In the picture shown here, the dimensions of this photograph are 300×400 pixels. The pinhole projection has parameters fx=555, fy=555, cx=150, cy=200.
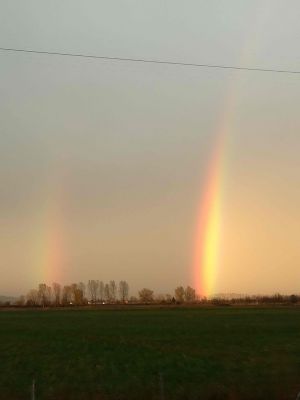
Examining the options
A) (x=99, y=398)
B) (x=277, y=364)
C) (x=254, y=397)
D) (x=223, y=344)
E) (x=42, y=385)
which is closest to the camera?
(x=254, y=397)

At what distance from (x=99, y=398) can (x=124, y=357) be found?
17.2 meters

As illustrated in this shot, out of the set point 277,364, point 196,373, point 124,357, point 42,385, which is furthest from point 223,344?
point 42,385

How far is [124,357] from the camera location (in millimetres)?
32562

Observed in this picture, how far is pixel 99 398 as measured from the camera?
15.7 m

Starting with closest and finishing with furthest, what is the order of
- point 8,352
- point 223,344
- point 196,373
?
point 196,373 < point 8,352 < point 223,344

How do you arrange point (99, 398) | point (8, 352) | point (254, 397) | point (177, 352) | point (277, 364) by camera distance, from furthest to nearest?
point (8, 352) < point (177, 352) < point (277, 364) < point (99, 398) < point (254, 397)

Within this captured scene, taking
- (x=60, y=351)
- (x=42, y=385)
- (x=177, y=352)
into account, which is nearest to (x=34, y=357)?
(x=60, y=351)

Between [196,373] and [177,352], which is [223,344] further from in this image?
[196,373]

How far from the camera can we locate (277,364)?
27.4 metres

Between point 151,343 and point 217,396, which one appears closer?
point 217,396

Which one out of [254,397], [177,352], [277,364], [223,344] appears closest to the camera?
[254,397]

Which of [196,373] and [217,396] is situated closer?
[217,396]

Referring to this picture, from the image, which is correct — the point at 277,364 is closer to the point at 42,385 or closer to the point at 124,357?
the point at 124,357

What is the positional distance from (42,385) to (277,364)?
11.7m
